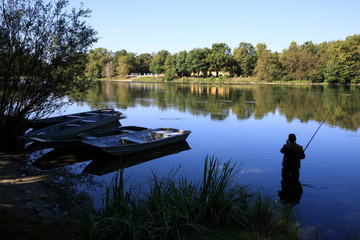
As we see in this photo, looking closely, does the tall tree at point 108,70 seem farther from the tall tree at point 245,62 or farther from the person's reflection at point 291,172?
the person's reflection at point 291,172

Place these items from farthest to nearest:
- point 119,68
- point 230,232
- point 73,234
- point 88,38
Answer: point 119,68
point 88,38
point 230,232
point 73,234

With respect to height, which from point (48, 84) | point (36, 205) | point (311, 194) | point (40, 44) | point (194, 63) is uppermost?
point (194, 63)

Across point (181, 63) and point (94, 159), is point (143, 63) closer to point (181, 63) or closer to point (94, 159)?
point (181, 63)

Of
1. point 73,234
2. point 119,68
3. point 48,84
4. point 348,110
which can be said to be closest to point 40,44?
point 48,84

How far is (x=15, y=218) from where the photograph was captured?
520 cm

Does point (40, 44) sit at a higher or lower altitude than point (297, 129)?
higher

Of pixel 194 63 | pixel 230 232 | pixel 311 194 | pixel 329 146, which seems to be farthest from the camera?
pixel 194 63

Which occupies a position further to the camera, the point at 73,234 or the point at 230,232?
the point at 230,232

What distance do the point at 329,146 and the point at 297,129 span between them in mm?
4399

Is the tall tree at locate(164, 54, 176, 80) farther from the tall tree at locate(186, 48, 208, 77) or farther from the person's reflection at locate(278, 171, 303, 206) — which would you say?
the person's reflection at locate(278, 171, 303, 206)

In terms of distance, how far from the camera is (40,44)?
40.3 ft

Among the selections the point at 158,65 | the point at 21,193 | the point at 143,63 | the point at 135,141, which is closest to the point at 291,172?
the point at 135,141

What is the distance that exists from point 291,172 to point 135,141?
658 centimetres

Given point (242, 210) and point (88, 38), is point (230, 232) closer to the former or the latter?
point (242, 210)
